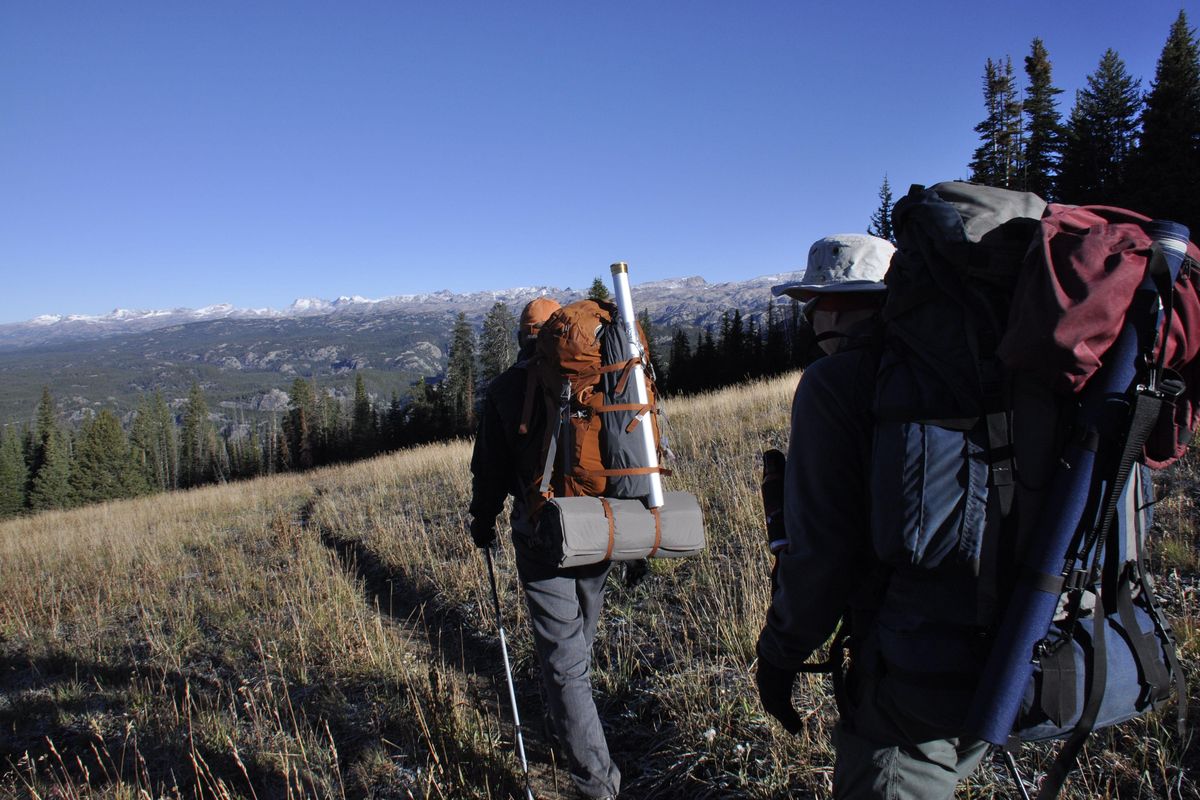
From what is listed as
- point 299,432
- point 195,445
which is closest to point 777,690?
point 299,432

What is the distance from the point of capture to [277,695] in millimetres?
4277

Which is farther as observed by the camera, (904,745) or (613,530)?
(613,530)

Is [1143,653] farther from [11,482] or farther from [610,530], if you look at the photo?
[11,482]

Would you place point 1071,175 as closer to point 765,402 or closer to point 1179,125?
point 1179,125

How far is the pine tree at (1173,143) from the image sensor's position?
25.6 m

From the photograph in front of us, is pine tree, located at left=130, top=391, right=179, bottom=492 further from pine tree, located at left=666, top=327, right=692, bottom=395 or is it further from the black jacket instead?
the black jacket

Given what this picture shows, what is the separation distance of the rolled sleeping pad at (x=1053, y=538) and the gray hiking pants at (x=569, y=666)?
2.08 meters

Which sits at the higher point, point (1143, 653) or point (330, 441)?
point (1143, 653)

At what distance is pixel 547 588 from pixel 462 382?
51309 millimetres

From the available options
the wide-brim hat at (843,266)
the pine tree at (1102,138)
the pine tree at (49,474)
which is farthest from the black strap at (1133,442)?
the pine tree at (49,474)

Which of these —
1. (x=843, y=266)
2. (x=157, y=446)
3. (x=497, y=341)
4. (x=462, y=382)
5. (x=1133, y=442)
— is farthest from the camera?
(x=157, y=446)

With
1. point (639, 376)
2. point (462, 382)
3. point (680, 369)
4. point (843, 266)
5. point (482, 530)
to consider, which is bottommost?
point (462, 382)

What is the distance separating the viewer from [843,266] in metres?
1.87

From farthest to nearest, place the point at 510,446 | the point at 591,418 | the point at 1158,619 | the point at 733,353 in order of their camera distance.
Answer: the point at 733,353 → the point at 510,446 → the point at 591,418 → the point at 1158,619
